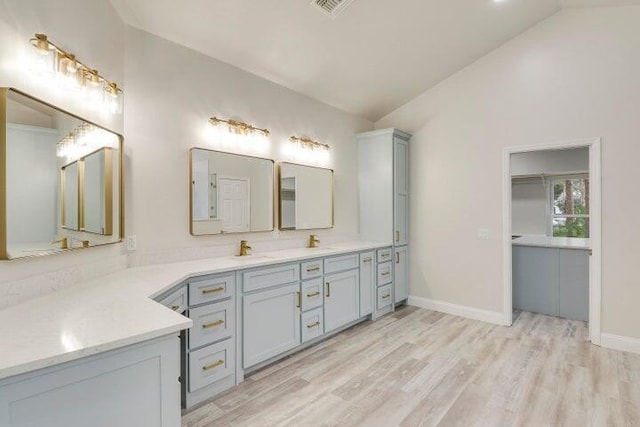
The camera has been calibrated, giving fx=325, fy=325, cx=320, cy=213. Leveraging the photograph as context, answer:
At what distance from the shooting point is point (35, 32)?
5.20ft

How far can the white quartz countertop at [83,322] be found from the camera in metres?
0.98

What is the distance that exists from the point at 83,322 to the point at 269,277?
154cm

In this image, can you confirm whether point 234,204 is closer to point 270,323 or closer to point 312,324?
point 270,323

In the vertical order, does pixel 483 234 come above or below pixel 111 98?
below

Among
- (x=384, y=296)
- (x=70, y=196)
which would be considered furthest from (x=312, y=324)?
(x=70, y=196)

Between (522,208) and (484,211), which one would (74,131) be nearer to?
(484,211)

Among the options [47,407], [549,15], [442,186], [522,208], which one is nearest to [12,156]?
[47,407]

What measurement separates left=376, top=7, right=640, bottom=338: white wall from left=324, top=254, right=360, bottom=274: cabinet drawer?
128 cm

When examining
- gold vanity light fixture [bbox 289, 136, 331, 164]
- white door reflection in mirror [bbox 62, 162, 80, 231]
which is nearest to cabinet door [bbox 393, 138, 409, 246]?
gold vanity light fixture [bbox 289, 136, 331, 164]

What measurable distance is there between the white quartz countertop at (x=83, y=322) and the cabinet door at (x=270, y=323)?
2.48 ft

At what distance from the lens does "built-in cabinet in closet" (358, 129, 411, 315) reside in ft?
13.8

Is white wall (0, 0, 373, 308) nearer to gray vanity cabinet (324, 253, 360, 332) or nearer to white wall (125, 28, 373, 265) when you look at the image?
white wall (125, 28, 373, 265)

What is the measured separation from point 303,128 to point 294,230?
121 cm

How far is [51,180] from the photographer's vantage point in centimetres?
166
